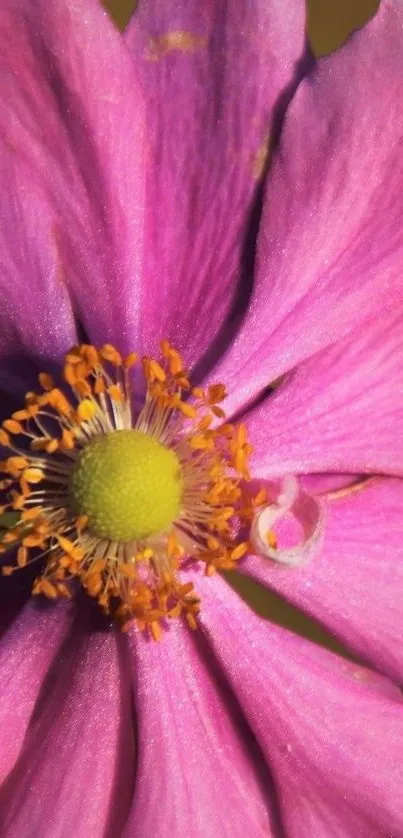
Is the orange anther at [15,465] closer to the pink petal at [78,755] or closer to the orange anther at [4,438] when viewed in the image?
the orange anther at [4,438]

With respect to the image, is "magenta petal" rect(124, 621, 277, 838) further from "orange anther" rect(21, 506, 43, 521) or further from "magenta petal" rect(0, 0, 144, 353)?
"magenta petal" rect(0, 0, 144, 353)

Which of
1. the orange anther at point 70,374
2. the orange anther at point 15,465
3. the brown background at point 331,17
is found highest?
the brown background at point 331,17

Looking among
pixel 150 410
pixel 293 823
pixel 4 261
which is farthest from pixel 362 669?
pixel 4 261

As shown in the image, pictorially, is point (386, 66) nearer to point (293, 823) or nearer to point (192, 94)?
point (192, 94)

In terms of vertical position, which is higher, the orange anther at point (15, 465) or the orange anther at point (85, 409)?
the orange anther at point (85, 409)

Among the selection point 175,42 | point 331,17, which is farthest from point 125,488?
point 331,17

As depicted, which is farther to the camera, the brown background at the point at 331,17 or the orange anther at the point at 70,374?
the brown background at the point at 331,17

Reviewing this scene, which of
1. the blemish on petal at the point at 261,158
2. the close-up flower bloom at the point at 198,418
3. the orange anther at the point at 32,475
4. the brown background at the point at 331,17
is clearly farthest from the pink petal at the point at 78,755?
the brown background at the point at 331,17

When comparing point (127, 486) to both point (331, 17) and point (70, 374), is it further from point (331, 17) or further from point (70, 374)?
point (331, 17)
